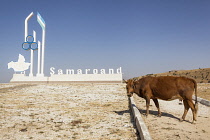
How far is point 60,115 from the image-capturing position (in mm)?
9172

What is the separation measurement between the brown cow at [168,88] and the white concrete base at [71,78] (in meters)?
35.5

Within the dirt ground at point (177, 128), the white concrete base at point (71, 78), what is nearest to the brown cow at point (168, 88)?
the dirt ground at point (177, 128)

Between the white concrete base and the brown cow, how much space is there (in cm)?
3553

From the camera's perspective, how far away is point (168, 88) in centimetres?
787

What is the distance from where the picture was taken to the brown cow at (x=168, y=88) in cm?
746

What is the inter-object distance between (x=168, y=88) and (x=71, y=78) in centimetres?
4104

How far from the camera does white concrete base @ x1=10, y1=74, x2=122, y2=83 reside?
4509 centimetres

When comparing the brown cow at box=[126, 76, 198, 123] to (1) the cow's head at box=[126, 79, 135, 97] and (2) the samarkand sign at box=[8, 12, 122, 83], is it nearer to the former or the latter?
(1) the cow's head at box=[126, 79, 135, 97]

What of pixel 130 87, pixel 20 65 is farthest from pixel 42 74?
pixel 130 87

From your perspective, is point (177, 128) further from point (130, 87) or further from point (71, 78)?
point (71, 78)

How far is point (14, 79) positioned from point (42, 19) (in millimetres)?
17710

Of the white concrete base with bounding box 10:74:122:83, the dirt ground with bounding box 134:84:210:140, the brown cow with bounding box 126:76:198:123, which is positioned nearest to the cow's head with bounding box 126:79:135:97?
the brown cow with bounding box 126:76:198:123

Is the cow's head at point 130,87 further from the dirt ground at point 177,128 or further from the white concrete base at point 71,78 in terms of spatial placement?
the white concrete base at point 71,78

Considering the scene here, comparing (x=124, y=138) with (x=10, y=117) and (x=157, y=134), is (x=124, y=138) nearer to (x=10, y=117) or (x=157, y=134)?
(x=157, y=134)
